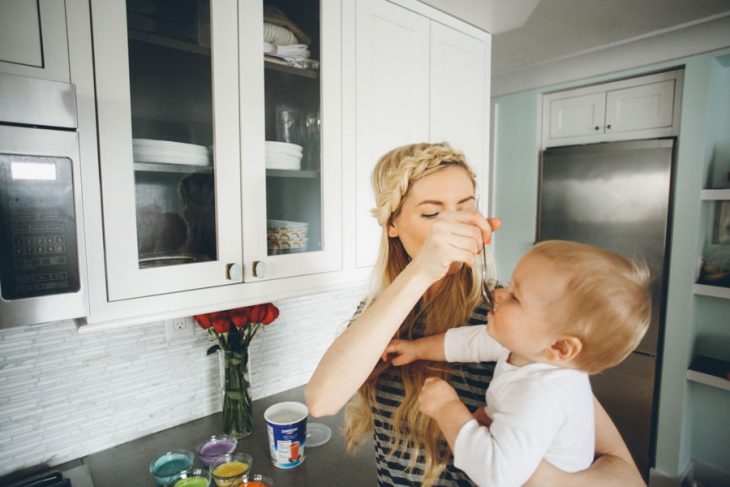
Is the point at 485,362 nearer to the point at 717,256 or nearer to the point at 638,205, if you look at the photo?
the point at 638,205

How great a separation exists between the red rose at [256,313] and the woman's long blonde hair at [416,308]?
44 centimetres

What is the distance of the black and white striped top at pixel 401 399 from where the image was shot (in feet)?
3.21

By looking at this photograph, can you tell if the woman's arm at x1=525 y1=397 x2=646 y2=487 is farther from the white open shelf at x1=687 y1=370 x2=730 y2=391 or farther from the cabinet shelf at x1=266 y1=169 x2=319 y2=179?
the white open shelf at x1=687 y1=370 x2=730 y2=391

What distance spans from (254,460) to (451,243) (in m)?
1.01

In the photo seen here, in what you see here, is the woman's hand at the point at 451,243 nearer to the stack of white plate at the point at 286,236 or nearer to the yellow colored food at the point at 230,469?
the stack of white plate at the point at 286,236

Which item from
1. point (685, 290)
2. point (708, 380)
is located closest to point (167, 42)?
point (685, 290)

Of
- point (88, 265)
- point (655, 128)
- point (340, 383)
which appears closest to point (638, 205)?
point (655, 128)

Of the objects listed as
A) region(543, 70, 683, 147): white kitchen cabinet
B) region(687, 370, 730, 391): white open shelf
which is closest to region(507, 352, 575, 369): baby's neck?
region(687, 370, 730, 391): white open shelf

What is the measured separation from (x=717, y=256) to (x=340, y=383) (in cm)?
263

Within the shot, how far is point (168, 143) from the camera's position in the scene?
0.99m

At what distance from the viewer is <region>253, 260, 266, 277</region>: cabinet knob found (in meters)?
1.09

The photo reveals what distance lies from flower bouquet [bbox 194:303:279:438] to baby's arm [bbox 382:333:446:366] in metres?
Result: 0.56

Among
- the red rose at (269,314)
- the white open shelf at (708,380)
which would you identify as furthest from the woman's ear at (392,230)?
the white open shelf at (708,380)

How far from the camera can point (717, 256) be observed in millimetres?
2354
